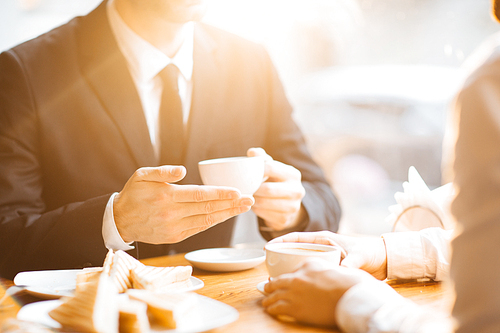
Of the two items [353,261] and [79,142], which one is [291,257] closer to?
[353,261]

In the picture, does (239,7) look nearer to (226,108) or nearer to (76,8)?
(76,8)

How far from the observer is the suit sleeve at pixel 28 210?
104 centimetres

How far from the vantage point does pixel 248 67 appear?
5.63 feet

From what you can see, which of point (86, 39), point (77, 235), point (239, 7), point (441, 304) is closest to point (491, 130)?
point (441, 304)

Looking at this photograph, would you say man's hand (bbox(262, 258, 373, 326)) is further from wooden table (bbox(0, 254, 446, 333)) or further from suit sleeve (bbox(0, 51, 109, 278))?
suit sleeve (bbox(0, 51, 109, 278))

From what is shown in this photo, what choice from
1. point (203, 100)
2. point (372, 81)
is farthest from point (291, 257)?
point (372, 81)

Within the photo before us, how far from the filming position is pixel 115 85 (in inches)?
54.4

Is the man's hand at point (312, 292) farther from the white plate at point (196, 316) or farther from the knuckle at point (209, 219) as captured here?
the knuckle at point (209, 219)

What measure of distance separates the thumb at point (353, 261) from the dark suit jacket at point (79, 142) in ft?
1.61

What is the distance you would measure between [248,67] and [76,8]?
95cm

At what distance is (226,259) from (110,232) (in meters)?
0.28

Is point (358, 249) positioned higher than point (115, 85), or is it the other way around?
point (115, 85)

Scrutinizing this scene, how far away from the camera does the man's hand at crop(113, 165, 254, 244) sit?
84 centimetres

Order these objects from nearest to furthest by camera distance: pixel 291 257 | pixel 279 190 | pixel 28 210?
1. pixel 291 257
2. pixel 279 190
3. pixel 28 210
